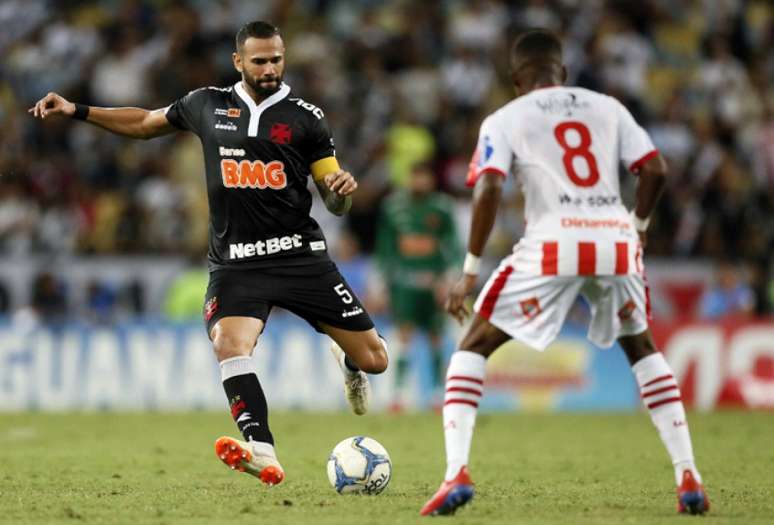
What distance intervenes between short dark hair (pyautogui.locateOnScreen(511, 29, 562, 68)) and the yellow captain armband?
5.24 ft

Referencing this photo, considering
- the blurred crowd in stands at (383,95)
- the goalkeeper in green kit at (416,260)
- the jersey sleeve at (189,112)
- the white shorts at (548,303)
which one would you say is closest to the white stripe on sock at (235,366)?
the jersey sleeve at (189,112)

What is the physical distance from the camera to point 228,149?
821cm

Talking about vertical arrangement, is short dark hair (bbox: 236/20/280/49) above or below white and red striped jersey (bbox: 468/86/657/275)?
above

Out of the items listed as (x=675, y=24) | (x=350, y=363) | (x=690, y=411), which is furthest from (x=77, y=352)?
(x=675, y=24)

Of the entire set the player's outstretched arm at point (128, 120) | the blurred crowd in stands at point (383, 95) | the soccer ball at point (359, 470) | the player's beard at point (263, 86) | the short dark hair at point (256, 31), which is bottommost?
the soccer ball at point (359, 470)

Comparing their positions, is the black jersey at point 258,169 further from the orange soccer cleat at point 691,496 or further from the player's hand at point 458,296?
the orange soccer cleat at point 691,496

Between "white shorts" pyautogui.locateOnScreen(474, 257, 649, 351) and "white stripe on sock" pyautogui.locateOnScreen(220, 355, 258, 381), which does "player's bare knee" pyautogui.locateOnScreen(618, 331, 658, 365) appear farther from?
"white stripe on sock" pyautogui.locateOnScreen(220, 355, 258, 381)

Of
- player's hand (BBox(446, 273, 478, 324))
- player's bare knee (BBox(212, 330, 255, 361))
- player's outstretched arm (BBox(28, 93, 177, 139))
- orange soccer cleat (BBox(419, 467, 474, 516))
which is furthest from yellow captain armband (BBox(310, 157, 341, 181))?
orange soccer cleat (BBox(419, 467, 474, 516))

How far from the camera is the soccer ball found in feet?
26.2

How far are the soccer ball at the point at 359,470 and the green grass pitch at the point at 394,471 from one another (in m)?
0.09

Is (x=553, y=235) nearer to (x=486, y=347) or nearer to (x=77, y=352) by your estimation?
(x=486, y=347)

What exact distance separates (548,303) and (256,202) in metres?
2.02

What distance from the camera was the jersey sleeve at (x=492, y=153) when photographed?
6859 millimetres

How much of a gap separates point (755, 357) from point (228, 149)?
363 inches
